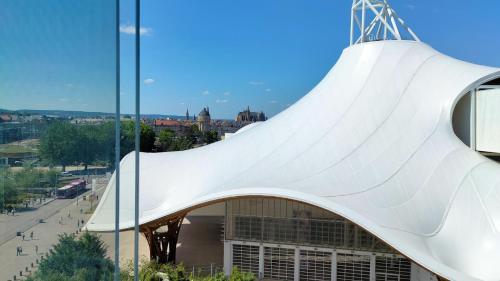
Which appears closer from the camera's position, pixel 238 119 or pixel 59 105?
pixel 59 105

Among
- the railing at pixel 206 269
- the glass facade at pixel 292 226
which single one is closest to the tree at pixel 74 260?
the glass facade at pixel 292 226

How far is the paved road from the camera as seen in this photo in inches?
102

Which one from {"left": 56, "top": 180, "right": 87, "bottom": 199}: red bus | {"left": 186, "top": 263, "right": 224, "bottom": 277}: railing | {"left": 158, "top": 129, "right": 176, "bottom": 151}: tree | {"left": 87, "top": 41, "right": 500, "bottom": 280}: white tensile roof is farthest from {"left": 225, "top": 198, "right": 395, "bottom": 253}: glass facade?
{"left": 158, "top": 129, "right": 176, "bottom": 151}: tree

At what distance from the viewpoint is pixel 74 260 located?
275cm

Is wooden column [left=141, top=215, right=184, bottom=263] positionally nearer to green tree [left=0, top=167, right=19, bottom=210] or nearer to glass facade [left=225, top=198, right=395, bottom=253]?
glass facade [left=225, top=198, right=395, bottom=253]

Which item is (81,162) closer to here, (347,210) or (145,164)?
(347,210)

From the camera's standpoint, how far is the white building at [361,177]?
36.2 ft

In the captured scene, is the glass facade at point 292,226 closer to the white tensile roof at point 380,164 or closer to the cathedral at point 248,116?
the white tensile roof at point 380,164

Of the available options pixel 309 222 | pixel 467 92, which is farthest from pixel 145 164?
pixel 467 92

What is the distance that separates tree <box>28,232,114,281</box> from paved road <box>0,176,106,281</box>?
2.2 inches

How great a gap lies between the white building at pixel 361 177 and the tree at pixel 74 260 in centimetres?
831

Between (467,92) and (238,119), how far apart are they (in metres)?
153

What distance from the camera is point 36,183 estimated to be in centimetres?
264

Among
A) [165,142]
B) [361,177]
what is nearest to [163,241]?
[361,177]
